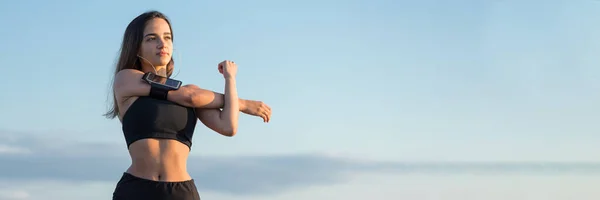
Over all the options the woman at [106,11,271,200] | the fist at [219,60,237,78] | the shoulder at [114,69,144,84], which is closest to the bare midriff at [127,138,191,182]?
the woman at [106,11,271,200]

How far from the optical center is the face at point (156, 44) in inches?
236

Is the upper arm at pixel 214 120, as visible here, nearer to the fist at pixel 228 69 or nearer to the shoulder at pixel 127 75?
the fist at pixel 228 69

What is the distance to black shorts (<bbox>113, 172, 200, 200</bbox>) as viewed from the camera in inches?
223

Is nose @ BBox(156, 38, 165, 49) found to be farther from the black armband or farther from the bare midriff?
the bare midriff

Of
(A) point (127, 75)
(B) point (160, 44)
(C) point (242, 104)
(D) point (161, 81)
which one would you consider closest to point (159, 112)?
(D) point (161, 81)

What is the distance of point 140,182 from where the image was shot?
18.7ft

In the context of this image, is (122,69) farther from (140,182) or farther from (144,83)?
(140,182)

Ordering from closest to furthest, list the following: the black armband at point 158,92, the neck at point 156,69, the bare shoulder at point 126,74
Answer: the black armband at point 158,92 → the bare shoulder at point 126,74 → the neck at point 156,69

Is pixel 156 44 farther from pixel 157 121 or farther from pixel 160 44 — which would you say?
pixel 157 121

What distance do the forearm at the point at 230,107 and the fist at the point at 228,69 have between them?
3 centimetres

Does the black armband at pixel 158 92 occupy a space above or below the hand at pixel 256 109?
below

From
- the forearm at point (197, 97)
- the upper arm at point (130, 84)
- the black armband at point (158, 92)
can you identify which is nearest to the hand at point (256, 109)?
the forearm at point (197, 97)

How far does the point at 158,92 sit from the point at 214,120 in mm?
409

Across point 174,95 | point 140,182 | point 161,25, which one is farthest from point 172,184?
point 161,25
